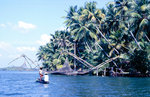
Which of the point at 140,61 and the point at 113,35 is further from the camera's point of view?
the point at 113,35

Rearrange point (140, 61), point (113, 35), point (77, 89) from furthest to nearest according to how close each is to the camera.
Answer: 1. point (113, 35)
2. point (140, 61)
3. point (77, 89)

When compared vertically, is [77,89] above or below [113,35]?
below

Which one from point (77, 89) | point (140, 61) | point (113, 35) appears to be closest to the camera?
point (77, 89)

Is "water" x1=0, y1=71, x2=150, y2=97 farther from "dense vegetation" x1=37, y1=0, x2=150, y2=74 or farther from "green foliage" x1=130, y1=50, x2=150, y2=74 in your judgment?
"dense vegetation" x1=37, y1=0, x2=150, y2=74

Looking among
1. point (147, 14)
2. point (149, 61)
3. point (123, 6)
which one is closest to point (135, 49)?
point (149, 61)

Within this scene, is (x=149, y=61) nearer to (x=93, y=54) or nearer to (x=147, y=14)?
(x=147, y=14)

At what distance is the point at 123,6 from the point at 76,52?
769 inches

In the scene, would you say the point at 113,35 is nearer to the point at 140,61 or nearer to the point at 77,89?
the point at 140,61

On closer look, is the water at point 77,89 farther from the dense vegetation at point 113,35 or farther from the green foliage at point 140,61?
the dense vegetation at point 113,35

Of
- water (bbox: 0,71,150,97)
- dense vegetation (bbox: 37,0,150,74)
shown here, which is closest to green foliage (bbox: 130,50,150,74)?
dense vegetation (bbox: 37,0,150,74)

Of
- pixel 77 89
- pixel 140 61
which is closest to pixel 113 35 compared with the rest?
pixel 140 61

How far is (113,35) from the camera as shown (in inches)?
1683

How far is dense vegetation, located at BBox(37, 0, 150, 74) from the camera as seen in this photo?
36438mm

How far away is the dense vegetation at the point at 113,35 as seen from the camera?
36438 millimetres
